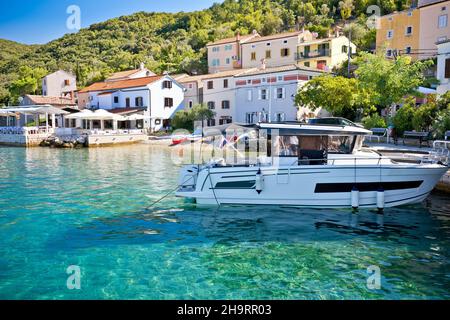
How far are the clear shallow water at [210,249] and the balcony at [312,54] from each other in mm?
46323

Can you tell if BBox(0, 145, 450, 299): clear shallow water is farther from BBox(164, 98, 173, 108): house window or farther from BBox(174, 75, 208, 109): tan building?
BBox(174, 75, 208, 109): tan building

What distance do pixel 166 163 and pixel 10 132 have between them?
29.9 m

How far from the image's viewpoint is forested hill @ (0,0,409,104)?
88250 millimetres

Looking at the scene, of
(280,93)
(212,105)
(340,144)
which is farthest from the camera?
(212,105)

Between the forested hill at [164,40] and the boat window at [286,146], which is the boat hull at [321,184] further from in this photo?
the forested hill at [164,40]

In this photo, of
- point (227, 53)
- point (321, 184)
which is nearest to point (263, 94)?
point (227, 53)

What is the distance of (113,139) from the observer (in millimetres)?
47375

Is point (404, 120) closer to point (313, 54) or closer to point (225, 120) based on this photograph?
point (225, 120)

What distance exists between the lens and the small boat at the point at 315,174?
48.5 feet

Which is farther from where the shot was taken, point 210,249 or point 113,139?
point 113,139

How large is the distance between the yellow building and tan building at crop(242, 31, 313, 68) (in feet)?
39.7

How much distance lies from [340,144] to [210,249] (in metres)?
7.12

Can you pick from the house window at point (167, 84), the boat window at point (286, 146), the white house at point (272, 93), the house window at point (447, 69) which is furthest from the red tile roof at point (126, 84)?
the boat window at point (286, 146)
